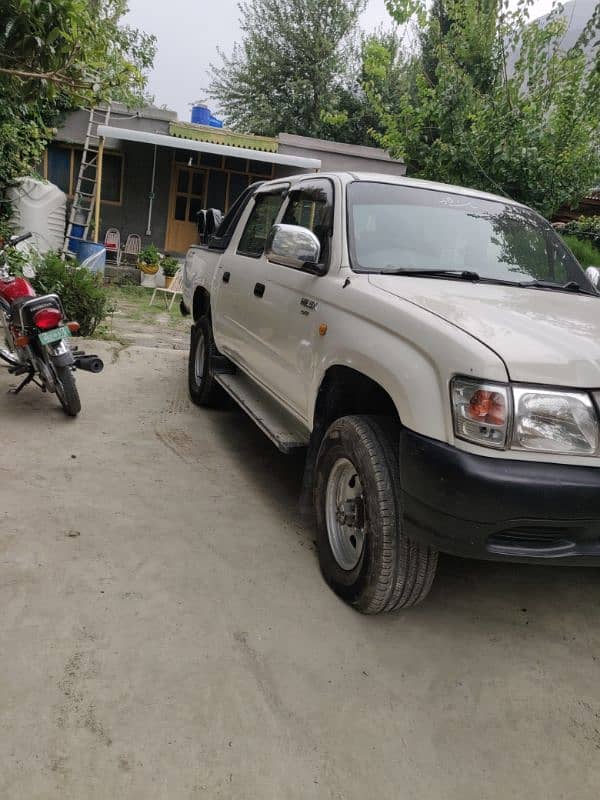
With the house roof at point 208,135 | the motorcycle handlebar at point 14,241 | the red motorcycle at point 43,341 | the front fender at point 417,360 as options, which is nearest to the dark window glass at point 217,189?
the house roof at point 208,135

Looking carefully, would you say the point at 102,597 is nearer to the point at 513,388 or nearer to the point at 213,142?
the point at 513,388

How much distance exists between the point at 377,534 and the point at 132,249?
14.2m

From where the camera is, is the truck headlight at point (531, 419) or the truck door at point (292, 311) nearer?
the truck headlight at point (531, 419)

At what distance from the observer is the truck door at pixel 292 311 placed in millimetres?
3395

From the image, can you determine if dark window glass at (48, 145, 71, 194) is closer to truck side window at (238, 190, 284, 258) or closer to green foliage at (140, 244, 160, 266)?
green foliage at (140, 244, 160, 266)

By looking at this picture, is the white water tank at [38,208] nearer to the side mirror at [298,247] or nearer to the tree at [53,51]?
the tree at [53,51]

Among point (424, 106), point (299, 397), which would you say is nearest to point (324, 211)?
point (299, 397)

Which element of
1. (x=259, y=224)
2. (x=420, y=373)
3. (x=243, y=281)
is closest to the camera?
(x=420, y=373)

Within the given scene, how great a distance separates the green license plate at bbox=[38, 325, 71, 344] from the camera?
485 centimetres

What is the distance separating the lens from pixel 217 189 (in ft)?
54.3

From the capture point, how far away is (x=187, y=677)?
2.40 m

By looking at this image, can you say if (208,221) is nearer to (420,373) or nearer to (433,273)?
(433,273)

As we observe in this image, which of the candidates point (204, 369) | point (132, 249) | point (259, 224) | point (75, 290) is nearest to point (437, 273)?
point (259, 224)

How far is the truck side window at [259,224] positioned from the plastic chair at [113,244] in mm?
10803
